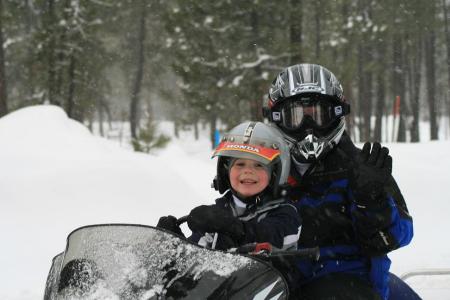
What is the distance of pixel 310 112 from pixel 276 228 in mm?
1022

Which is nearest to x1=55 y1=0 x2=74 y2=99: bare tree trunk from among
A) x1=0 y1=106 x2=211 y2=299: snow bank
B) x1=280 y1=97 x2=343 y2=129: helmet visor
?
x1=0 y1=106 x2=211 y2=299: snow bank

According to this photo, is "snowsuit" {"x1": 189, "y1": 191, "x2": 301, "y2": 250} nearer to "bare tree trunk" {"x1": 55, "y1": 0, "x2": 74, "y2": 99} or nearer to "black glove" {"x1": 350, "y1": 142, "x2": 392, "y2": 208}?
Result: "black glove" {"x1": 350, "y1": 142, "x2": 392, "y2": 208}

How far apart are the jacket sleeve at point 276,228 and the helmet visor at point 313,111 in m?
0.74

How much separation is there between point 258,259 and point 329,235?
1.24m

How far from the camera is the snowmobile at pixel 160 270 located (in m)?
1.73

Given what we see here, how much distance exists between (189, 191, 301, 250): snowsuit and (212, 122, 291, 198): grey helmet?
0.14m

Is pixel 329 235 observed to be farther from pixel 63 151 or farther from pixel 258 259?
pixel 63 151

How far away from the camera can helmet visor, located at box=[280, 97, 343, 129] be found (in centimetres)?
323

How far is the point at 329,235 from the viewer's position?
115 inches

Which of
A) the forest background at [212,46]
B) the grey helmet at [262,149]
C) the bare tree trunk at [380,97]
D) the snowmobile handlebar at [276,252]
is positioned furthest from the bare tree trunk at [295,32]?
the snowmobile handlebar at [276,252]

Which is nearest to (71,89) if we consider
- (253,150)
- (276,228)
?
(253,150)

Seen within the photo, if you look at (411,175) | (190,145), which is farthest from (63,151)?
(190,145)

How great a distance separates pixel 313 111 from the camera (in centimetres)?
323

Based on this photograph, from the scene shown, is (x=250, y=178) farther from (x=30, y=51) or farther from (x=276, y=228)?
(x=30, y=51)
